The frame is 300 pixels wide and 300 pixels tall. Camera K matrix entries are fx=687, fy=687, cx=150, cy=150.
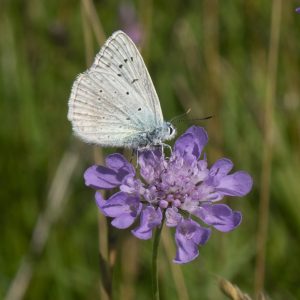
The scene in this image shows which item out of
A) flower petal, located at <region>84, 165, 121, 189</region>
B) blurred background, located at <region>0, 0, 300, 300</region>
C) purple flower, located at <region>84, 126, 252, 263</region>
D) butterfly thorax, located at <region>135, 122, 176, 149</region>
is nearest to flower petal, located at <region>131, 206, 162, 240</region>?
purple flower, located at <region>84, 126, 252, 263</region>

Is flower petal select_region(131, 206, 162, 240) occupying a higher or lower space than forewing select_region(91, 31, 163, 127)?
lower

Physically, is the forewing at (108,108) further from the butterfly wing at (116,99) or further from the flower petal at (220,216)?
the flower petal at (220,216)

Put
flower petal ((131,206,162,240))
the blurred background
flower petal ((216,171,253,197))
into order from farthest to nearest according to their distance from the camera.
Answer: the blurred background, flower petal ((216,171,253,197)), flower petal ((131,206,162,240))

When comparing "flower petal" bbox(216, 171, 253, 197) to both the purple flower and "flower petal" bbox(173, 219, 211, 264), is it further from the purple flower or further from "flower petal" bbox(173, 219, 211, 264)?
"flower petal" bbox(173, 219, 211, 264)

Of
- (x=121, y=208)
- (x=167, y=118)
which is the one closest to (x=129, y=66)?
(x=121, y=208)

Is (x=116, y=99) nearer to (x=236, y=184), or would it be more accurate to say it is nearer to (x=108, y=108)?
(x=108, y=108)

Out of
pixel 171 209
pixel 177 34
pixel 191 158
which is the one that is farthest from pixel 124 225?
pixel 177 34

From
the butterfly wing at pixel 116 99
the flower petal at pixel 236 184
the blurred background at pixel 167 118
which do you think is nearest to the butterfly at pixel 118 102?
the butterfly wing at pixel 116 99
